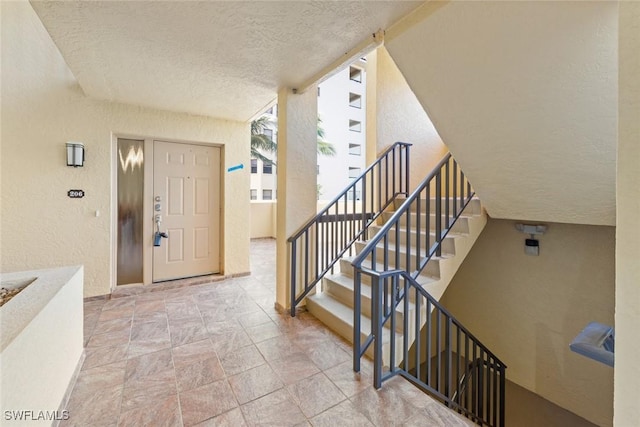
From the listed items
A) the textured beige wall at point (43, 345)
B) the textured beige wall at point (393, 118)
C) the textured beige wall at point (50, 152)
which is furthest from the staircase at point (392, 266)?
the textured beige wall at point (50, 152)

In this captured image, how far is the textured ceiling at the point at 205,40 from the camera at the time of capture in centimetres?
173

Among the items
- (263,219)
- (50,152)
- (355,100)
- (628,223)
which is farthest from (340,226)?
(355,100)

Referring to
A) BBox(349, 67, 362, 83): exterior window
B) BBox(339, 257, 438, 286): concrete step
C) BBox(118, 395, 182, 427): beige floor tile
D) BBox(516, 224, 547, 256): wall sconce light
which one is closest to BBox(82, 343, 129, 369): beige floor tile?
BBox(118, 395, 182, 427): beige floor tile

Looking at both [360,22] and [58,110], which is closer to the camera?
[360,22]

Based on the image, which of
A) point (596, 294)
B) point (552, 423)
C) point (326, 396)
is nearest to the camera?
point (326, 396)

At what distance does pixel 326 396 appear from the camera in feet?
5.86

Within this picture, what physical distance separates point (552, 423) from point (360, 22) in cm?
429

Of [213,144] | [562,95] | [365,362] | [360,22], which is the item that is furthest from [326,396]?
[213,144]

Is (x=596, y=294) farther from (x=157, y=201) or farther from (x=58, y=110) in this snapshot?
(x=58, y=110)

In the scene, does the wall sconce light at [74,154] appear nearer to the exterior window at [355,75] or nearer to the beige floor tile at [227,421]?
the beige floor tile at [227,421]

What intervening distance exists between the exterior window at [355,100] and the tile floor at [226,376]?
12.4 meters

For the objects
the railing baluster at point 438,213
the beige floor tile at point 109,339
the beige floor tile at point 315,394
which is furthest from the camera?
the railing baluster at point 438,213

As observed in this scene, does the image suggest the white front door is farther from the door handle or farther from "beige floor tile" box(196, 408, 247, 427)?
"beige floor tile" box(196, 408, 247, 427)

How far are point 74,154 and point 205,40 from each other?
220 cm
